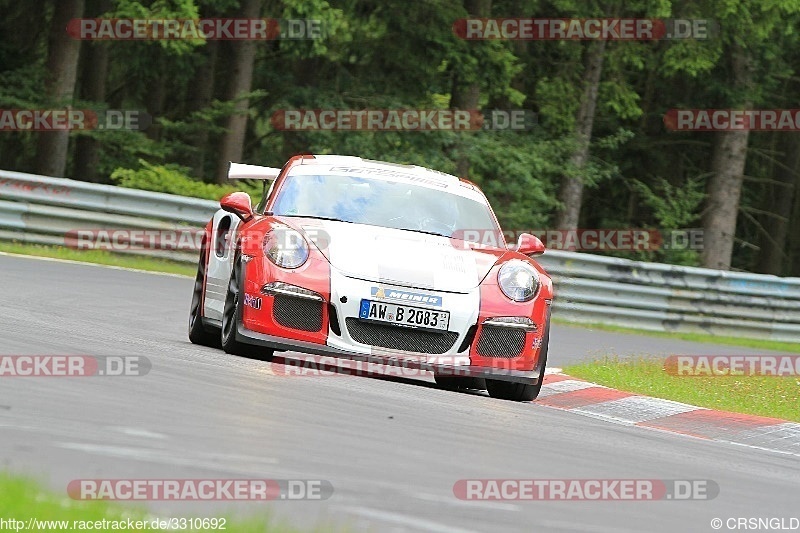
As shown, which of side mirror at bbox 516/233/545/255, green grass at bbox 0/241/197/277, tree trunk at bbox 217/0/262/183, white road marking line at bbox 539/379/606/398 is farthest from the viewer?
tree trunk at bbox 217/0/262/183

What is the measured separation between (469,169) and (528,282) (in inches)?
819

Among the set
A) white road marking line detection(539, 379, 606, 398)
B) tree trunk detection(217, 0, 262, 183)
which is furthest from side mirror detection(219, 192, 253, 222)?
tree trunk detection(217, 0, 262, 183)

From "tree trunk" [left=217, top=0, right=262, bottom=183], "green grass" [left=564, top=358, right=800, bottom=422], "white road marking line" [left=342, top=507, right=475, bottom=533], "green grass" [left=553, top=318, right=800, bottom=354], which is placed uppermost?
"tree trunk" [left=217, top=0, right=262, bottom=183]

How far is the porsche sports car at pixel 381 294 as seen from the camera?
376 inches

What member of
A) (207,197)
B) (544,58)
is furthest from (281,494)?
(544,58)

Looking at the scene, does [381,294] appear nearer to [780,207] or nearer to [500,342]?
[500,342]

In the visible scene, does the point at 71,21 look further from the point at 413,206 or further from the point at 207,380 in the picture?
the point at 207,380

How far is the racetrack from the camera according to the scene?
18.7 ft

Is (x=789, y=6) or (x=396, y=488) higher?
(x=789, y=6)

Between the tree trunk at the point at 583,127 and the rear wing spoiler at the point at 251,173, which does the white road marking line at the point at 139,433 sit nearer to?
the rear wing spoiler at the point at 251,173

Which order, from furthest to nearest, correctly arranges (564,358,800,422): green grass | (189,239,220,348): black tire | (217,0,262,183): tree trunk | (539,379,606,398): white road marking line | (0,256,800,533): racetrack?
(217,0,262,183): tree trunk < (564,358,800,422): green grass < (539,379,606,398): white road marking line < (189,239,220,348): black tire < (0,256,800,533): racetrack

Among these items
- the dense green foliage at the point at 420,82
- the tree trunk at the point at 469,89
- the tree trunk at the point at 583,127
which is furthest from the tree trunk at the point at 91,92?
the tree trunk at the point at 583,127

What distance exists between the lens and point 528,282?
1001cm

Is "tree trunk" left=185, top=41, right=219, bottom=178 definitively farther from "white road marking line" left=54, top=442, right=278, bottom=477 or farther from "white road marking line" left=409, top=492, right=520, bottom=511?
"white road marking line" left=409, top=492, right=520, bottom=511
